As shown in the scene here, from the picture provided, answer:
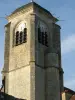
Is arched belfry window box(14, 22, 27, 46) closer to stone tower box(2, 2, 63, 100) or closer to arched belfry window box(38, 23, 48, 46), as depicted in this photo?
stone tower box(2, 2, 63, 100)

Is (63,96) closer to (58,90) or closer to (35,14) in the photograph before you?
(58,90)

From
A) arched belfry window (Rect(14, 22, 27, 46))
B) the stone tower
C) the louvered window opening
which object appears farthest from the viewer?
arched belfry window (Rect(14, 22, 27, 46))

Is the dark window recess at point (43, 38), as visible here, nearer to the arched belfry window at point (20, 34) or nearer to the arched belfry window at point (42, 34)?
the arched belfry window at point (42, 34)

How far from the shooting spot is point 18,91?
164 ft

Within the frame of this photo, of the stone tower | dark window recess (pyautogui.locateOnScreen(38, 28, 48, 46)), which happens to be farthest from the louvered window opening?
dark window recess (pyautogui.locateOnScreen(38, 28, 48, 46))

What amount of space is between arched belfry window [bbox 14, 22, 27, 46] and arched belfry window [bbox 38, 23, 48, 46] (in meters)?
1.97

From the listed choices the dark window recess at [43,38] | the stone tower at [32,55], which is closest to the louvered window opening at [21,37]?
the stone tower at [32,55]

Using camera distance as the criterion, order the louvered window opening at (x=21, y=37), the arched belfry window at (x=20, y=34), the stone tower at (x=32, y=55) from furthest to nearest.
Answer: the arched belfry window at (x=20, y=34) → the louvered window opening at (x=21, y=37) → the stone tower at (x=32, y=55)

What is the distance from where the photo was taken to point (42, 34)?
54.2 meters

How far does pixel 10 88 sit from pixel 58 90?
643 centimetres

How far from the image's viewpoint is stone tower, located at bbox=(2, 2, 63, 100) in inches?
1953

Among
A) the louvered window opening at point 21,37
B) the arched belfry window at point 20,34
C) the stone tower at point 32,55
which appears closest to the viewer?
the stone tower at point 32,55

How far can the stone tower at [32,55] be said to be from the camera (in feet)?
163

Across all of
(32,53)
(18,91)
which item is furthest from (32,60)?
(18,91)
